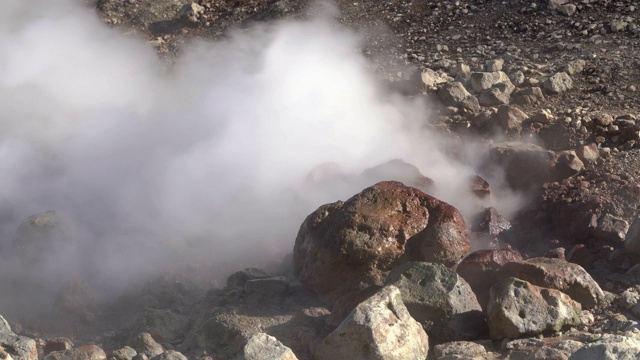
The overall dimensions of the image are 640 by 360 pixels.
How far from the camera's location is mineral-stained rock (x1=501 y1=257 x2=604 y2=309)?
6051 mm

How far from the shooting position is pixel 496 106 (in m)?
9.08

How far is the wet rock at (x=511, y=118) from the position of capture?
8.61m

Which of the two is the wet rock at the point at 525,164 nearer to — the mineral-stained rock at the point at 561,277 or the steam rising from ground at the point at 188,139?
the steam rising from ground at the point at 188,139

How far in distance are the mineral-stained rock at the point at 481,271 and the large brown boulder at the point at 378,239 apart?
9 cm

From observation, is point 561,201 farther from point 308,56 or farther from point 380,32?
point 380,32

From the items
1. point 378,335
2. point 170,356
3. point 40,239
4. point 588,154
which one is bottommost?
point 40,239

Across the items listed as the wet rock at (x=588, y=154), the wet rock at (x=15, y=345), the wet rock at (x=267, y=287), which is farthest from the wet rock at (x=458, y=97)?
the wet rock at (x=15, y=345)

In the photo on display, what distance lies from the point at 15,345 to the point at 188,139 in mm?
3298

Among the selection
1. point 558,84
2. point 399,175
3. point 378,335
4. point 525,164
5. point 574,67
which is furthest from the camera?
point 574,67

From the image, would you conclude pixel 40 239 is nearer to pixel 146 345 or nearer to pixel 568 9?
pixel 146 345

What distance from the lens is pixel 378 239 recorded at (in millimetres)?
6355

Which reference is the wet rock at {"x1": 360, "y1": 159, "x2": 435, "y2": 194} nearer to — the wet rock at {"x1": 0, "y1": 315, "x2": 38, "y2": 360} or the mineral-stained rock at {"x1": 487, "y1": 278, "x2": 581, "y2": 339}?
the mineral-stained rock at {"x1": 487, "y1": 278, "x2": 581, "y2": 339}

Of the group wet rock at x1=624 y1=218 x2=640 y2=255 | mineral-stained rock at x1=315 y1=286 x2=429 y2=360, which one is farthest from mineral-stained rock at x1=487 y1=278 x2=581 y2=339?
wet rock at x1=624 y1=218 x2=640 y2=255

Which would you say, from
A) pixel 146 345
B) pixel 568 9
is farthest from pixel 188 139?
pixel 568 9
